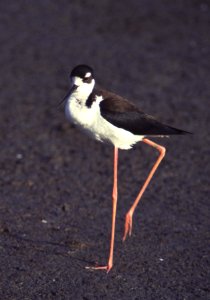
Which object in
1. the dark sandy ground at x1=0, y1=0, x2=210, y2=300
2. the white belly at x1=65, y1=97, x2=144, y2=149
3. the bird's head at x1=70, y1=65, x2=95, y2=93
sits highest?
the bird's head at x1=70, y1=65, x2=95, y2=93

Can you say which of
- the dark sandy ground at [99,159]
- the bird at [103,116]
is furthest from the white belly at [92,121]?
the dark sandy ground at [99,159]

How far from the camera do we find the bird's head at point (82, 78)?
5215 mm

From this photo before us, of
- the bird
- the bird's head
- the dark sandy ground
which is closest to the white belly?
the bird

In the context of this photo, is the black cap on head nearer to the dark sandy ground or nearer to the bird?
the bird

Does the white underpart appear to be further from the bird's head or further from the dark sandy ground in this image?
the dark sandy ground

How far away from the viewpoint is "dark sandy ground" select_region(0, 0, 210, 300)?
495cm

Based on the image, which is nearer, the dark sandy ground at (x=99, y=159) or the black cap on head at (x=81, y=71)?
the dark sandy ground at (x=99, y=159)

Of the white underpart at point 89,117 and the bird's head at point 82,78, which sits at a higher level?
the bird's head at point 82,78

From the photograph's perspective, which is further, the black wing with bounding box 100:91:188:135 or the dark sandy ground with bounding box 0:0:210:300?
the black wing with bounding box 100:91:188:135

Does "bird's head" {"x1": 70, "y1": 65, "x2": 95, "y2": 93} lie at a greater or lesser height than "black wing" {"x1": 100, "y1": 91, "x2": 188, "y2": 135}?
greater

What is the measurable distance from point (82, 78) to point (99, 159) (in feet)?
7.34

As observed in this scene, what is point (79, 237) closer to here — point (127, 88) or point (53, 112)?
point (53, 112)

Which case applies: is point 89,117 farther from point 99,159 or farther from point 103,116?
point 99,159

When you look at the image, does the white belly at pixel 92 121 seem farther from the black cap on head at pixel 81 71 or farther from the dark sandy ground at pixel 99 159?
the dark sandy ground at pixel 99 159
